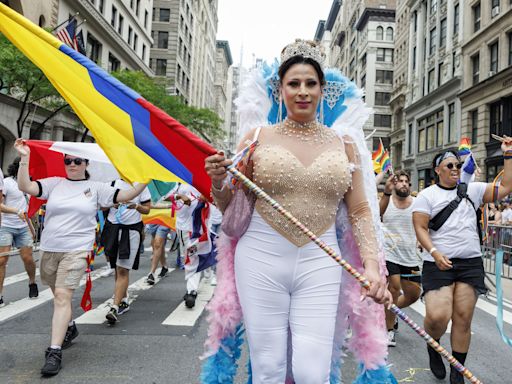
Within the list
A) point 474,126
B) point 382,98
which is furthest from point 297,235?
point 382,98

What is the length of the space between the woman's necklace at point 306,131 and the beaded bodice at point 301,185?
0.32 ft

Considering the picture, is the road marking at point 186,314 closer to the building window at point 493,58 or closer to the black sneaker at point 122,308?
the black sneaker at point 122,308

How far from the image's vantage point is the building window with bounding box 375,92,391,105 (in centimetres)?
5644

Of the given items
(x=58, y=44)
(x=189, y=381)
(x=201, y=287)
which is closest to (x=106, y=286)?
(x=201, y=287)

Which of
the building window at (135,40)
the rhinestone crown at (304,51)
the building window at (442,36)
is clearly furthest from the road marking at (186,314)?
the building window at (135,40)

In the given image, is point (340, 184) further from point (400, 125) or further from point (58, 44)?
point (400, 125)

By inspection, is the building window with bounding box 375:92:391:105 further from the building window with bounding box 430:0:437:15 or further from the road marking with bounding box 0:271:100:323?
the road marking with bounding box 0:271:100:323

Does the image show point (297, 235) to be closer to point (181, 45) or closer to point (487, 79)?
point (487, 79)

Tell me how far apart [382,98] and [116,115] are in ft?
187

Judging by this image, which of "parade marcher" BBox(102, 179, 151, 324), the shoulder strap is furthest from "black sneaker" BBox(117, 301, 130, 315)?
the shoulder strap

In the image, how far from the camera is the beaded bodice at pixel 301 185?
2373mm

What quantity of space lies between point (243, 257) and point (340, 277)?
0.51 metres

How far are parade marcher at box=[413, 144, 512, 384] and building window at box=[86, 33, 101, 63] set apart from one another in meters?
27.9

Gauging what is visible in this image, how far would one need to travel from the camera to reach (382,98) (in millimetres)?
56750
